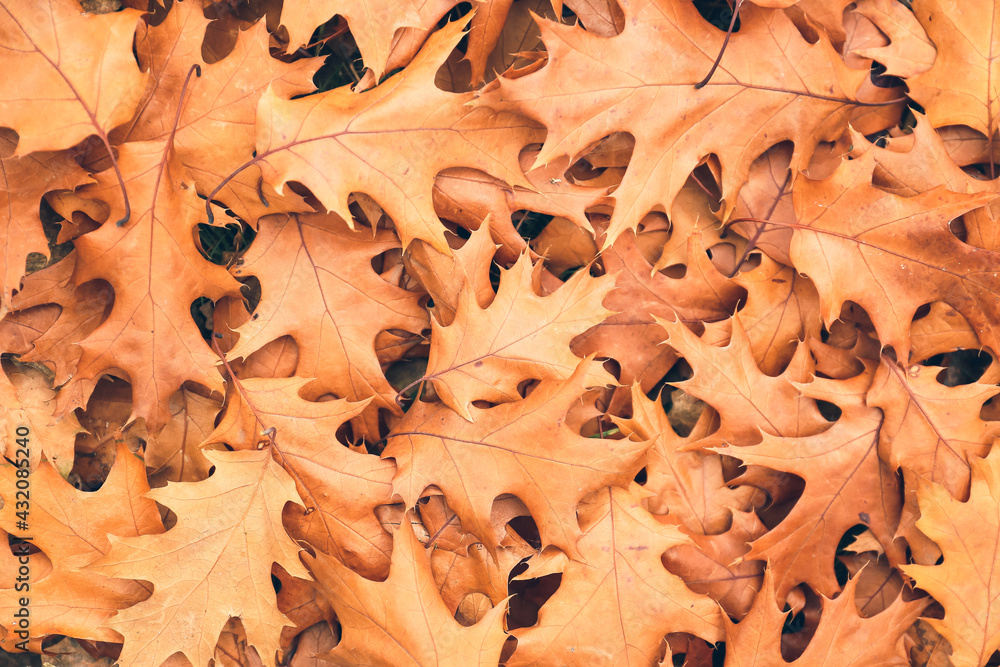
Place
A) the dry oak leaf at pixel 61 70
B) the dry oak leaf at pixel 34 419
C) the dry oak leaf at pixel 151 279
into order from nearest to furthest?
the dry oak leaf at pixel 61 70
the dry oak leaf at pixel 151 279
the dry oak leaf at pixel 34 419

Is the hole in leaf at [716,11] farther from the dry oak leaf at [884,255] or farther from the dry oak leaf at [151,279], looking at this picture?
the dry oak leaf at [151,279]

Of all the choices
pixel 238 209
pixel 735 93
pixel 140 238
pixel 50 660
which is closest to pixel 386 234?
pixel 238 209

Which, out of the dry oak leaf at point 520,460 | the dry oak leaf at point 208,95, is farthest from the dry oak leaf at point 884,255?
the dry oak leaf at point 208,95

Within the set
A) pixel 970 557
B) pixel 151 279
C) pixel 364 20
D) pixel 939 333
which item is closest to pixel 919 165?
pixel 939 333

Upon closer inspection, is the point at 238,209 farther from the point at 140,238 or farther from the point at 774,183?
the point at 774,183

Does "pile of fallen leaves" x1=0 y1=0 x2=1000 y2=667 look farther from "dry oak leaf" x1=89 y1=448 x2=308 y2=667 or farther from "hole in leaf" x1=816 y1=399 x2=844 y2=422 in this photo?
"hole in leaf" x1=816 y1=399 x2=844 y2=422

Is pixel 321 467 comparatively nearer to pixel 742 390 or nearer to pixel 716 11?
pixel 742 390
